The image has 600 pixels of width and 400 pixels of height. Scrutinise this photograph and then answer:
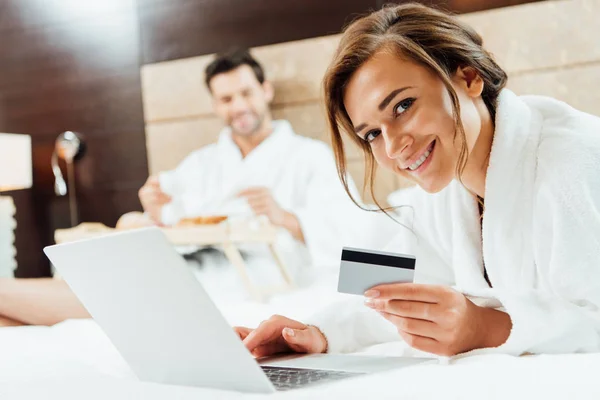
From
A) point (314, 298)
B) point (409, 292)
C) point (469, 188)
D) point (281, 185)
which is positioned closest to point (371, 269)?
point (409, 292)

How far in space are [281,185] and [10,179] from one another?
1.44m

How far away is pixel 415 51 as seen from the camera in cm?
119

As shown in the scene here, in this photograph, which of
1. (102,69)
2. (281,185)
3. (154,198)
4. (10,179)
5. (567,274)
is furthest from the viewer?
(102,69)

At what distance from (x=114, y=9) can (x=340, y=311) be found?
2.98 meters

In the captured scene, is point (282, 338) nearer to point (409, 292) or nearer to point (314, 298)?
point (409, 292)

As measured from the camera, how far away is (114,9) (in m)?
3.73

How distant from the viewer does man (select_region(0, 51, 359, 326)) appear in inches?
107

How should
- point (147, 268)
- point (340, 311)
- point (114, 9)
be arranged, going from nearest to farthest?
point (147, 268), point (340, 311), point (114, 9)

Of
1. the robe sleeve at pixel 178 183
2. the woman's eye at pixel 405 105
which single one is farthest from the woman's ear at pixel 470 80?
the robe sleeve at pixel 178 183

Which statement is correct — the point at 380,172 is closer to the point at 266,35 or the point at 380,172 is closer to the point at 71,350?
the point at 266,35

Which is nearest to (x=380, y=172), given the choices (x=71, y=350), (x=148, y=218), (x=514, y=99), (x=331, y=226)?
(x=331, y=226)

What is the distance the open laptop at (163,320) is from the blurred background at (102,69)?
2323mm

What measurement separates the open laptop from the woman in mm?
135

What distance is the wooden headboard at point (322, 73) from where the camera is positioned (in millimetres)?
2617
